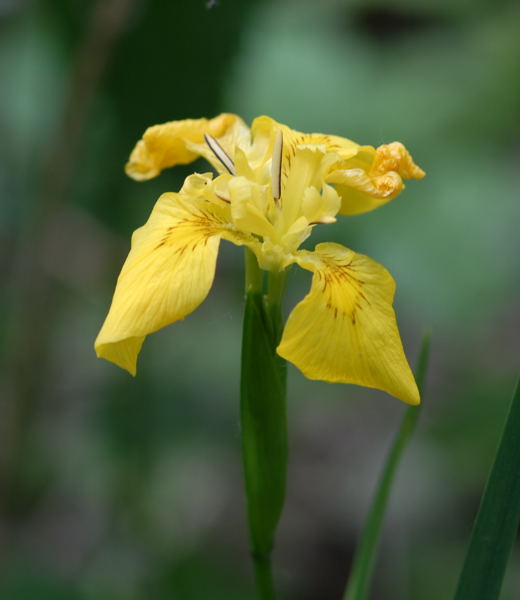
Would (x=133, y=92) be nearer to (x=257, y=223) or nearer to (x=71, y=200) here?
(x=71, y=200)

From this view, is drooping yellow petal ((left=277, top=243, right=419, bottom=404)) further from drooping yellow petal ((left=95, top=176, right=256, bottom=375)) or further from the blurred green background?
the blurred green background

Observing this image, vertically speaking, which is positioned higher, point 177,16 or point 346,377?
point 177,16

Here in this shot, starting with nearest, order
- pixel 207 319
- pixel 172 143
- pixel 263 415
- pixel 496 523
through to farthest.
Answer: pixel 496 523
pixel 263 415
pixel 172 143
pixel 207 319

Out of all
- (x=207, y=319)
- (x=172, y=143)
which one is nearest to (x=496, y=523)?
(x=172, y=143)

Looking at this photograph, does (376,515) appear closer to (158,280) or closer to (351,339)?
(351,339)

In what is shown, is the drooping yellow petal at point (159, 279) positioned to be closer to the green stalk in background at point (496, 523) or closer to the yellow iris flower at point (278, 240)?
the yellow iris flower at point (278, 240)

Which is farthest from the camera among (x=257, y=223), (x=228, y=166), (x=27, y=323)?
(x=27, y=323)

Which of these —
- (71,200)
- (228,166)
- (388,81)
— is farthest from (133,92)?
A: (228,166)
